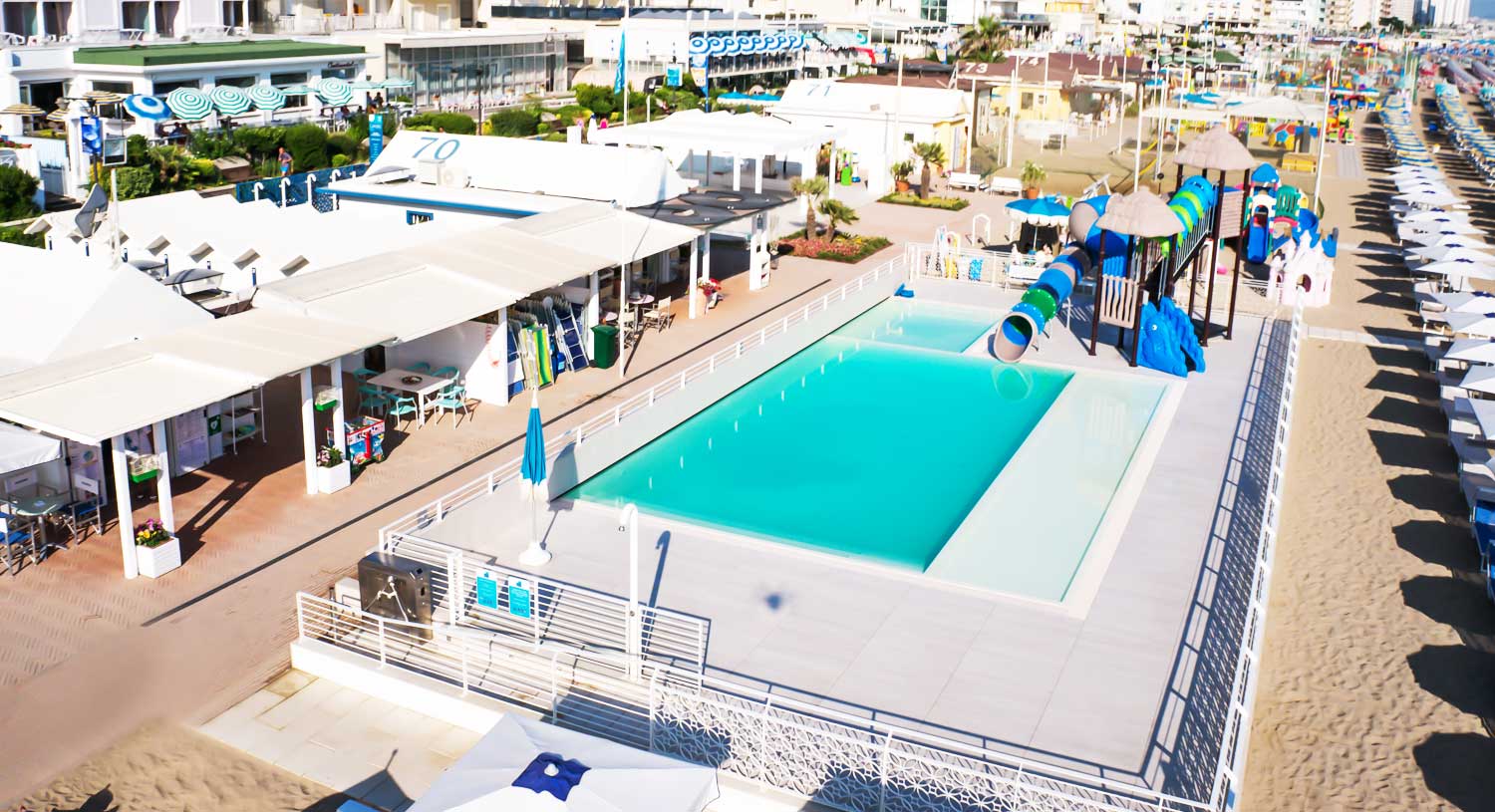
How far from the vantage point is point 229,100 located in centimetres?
4025

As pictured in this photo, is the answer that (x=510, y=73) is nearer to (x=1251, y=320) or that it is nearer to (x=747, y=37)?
(x=747, y=37)

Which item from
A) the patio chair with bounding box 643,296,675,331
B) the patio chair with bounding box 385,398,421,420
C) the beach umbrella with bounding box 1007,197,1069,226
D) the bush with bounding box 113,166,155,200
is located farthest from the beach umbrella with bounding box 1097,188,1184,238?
the bush with bounding box 113,166,155,200

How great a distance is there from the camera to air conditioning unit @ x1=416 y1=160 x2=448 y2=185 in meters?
27.4

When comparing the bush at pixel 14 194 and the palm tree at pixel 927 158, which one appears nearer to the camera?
the bush at pixel 14 194

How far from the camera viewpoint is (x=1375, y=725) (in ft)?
39.2

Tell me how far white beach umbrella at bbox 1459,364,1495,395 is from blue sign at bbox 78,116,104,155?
2868cm

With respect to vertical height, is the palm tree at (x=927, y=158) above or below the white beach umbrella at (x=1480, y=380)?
above

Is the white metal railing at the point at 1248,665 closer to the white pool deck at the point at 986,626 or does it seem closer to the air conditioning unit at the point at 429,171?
the white pool deck at the point at 986,626

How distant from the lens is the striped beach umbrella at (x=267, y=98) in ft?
137

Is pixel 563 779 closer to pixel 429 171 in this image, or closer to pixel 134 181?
pixel 429 171

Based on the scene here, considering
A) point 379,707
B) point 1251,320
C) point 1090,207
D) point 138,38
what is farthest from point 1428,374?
point 138,38

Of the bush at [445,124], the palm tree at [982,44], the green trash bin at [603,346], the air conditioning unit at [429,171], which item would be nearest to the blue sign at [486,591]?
the green trash bin at [603,346]

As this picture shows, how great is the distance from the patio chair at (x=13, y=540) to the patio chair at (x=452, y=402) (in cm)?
552

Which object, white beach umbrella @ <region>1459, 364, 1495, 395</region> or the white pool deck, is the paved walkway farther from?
white beach umbrella @ <region>1459, 364, 1495, 395</region>
